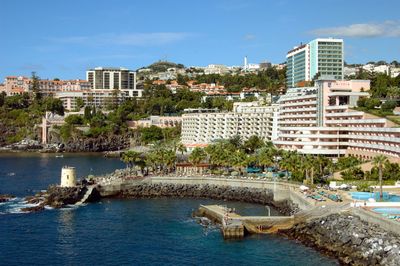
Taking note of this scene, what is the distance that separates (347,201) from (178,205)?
25111 millimetres

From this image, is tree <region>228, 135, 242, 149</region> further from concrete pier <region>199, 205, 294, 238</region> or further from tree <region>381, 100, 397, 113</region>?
concrete pier <region>199, 205, 294, 238</region>

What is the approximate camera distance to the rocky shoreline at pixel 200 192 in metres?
77.5

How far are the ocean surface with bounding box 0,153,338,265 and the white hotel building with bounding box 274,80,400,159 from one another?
31.7 meters

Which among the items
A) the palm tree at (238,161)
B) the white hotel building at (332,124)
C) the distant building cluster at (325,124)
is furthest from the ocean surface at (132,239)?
the white hotel building at (332,124)

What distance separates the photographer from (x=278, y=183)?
77125 mm

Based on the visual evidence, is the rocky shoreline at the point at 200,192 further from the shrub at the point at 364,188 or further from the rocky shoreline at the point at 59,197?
the shrub at the point at 364,188

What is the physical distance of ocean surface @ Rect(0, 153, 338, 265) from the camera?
50.0 m

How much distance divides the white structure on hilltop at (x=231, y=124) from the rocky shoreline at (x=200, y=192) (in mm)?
53425

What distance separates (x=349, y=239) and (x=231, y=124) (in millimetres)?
107053

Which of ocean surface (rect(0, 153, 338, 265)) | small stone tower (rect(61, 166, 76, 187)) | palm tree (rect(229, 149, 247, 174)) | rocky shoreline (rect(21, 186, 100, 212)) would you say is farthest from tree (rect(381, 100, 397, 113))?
small stone tower (rect(61, 166, 76, 187))

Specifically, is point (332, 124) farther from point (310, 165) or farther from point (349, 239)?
point (349, 239)

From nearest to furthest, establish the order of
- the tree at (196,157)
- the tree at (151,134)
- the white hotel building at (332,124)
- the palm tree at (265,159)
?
the palm tree at (265,159), the white hotel building at (332,124), the tree at (196,157), the tree at (151,134)

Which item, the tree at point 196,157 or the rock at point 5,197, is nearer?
the rock at point 5,197

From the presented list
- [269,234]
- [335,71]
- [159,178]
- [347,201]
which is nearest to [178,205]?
[159,178]
